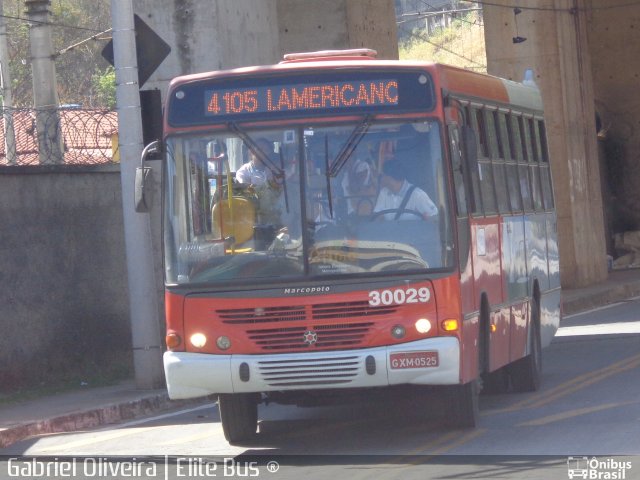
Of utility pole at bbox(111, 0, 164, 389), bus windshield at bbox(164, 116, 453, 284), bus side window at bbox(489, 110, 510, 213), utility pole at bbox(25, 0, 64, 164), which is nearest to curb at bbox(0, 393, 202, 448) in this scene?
utility pole at bbox(111, 0, 164, 389)

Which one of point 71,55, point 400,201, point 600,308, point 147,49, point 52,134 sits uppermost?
A: point 71,55

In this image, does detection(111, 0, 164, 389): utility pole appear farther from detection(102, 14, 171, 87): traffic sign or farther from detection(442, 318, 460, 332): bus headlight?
detection(442, 318, 460, 332): bus headlight

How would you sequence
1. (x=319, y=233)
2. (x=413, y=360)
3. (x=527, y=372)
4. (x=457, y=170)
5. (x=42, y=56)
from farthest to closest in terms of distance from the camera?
1. (x=42, y=56)
2. (x=527, y=372)
3. (x=457, y=170)
4. (x=319, y=233)
5. (x=413, y=360)

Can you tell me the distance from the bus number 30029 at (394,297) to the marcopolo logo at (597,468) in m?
1.58

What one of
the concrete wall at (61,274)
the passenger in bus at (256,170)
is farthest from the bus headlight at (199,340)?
the concrete wall at (61,274)

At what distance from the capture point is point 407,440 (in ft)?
32.2

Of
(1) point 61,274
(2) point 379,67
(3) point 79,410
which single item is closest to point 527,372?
(2) point 379,67

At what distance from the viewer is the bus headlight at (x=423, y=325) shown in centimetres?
914

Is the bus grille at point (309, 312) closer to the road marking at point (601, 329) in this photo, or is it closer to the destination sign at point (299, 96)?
the destination sign at point (299, 96)

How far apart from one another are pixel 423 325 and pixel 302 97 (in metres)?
1.95

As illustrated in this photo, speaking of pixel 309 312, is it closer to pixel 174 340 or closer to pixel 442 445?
pixel 174 340

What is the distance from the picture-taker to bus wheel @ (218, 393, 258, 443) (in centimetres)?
998

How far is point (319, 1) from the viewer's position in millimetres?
21594

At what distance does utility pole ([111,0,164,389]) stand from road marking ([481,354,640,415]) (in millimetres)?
4139
